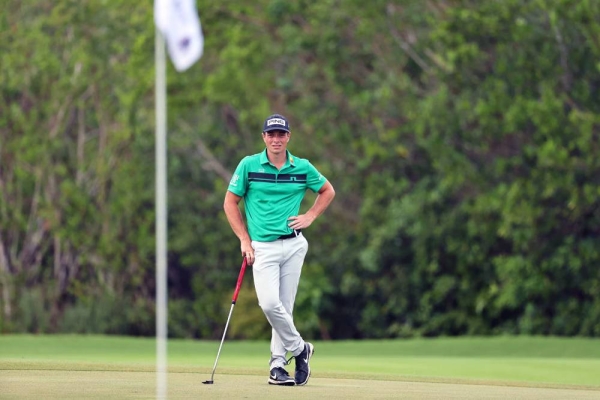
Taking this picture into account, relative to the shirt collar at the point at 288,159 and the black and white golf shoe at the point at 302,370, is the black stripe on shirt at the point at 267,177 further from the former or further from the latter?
the black and white golf shoe at the point at 302,370

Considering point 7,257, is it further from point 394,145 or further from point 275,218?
point 275,218

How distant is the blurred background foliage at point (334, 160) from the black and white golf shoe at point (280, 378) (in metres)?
15.2

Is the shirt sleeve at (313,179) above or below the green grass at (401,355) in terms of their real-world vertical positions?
above

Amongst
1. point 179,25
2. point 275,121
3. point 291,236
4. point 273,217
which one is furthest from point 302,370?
point 179,25

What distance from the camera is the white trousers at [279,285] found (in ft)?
35.8

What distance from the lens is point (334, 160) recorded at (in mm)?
32062

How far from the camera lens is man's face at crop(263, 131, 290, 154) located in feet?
35.5

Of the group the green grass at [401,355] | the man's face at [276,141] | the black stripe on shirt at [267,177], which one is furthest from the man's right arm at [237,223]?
the green grass at [401,355]

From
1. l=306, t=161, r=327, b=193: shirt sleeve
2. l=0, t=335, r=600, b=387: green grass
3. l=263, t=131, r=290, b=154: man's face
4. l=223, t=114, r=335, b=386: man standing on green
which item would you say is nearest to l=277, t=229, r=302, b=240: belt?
l=223, t=114, r=335, b=386: man standing on green

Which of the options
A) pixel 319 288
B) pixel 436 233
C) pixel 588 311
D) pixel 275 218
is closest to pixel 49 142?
pixel 319 288

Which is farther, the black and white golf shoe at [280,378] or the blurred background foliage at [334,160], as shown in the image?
the blurred background foliage at [334,160]

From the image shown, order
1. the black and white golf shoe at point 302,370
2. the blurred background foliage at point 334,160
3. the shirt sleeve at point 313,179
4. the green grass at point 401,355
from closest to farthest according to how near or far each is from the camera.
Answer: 1. the black and white golf shoe at point 302,370
2. the shirt sleeve at point 313,179
3. the green grass at point 401,355
4. the blurred background foliage at point 334,160

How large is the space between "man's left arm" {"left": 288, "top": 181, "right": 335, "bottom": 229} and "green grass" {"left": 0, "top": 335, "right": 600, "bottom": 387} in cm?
357

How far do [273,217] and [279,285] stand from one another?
0.58m
